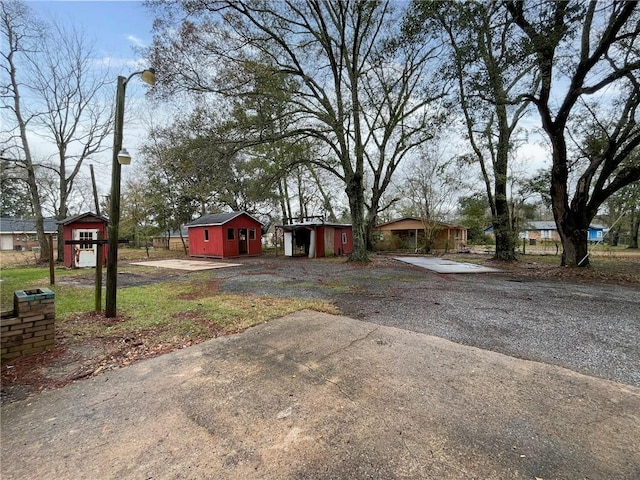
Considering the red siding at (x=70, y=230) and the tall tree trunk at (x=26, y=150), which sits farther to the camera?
the tall tree trunk at (x=26, y=150)

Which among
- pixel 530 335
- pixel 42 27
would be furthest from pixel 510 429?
pixel 42 27

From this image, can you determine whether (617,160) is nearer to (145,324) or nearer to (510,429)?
(510,429)

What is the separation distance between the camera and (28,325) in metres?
3.09

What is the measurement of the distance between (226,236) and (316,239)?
513 cm

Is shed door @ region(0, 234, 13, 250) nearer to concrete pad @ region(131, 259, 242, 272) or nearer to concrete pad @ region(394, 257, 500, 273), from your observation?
concrete pad @ region(131, 259, 242, 272)

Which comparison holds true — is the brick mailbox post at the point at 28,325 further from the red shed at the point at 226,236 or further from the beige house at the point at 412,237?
the beige house at the point at 412,237

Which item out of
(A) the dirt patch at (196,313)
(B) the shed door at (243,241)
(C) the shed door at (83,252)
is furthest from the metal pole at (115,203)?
(B) the shed door at (243,241)

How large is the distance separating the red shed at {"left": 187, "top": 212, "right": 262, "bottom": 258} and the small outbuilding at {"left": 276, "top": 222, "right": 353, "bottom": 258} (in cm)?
Answer: 204

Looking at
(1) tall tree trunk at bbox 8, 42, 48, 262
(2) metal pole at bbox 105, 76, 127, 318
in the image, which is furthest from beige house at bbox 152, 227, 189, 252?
(2) metal pole at bbox 105, 76, 127, 318

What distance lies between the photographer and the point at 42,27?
37.7 ft

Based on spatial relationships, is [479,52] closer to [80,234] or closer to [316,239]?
[316,239]

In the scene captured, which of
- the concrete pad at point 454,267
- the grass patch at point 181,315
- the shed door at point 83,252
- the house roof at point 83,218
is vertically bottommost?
the grass patch at point 181,315

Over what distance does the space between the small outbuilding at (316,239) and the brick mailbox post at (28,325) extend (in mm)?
13679

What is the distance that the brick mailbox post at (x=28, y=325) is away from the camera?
9.80ft
